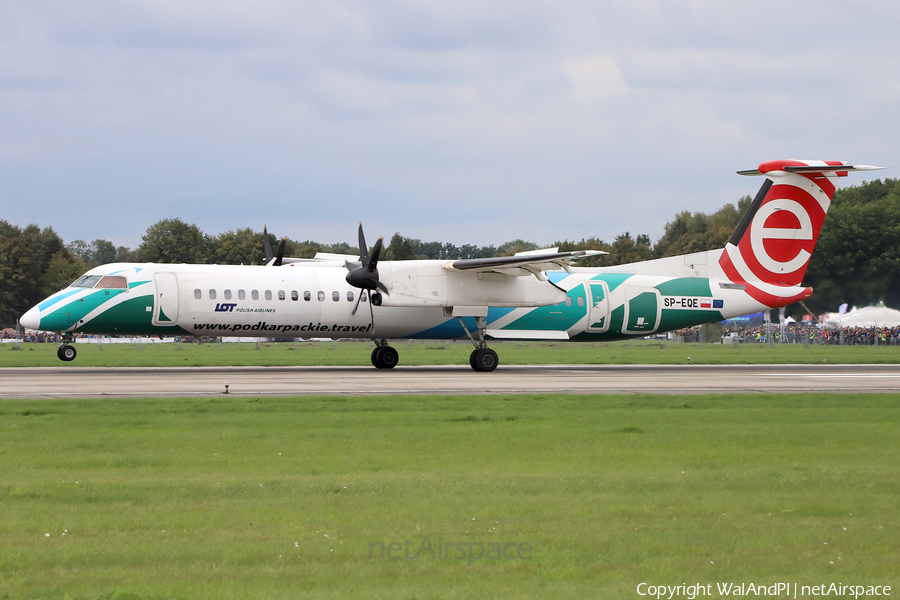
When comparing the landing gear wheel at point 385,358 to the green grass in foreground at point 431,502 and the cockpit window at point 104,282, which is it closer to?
the cockpit window at point 104,282

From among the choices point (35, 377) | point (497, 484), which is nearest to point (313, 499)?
point (497, 484)

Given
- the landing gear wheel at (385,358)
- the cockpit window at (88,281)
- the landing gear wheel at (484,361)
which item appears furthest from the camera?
the landing gear wheel at (385,358)

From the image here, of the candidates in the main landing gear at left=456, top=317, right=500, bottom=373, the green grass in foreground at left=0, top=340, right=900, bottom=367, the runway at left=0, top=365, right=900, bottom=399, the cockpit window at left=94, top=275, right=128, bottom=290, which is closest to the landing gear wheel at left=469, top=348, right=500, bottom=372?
the main landing gear at left=456, top=317, right=500, bottom=373

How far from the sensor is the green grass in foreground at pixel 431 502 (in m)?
6.26

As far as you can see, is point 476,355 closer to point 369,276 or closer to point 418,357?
point 369,276

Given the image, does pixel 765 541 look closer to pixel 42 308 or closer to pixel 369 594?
pixel 369 594

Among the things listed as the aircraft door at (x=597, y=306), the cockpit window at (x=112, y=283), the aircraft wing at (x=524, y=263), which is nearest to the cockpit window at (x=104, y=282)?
the cockpit window at (x=112, y=283)

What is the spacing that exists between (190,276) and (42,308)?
4.61 metres

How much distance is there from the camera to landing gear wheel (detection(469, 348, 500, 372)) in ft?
97.5

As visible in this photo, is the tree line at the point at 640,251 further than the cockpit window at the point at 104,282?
Yes

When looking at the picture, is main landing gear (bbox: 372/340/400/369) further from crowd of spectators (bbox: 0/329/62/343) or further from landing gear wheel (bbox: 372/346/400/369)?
crowd of spectators (bbox: 0/329/62/343)

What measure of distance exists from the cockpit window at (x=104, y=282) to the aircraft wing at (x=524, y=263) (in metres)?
10.7

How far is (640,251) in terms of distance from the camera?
97.5 metres

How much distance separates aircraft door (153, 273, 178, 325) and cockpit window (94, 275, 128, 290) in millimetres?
971
